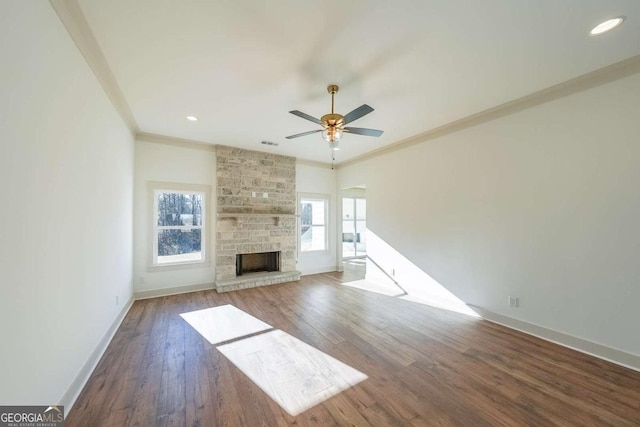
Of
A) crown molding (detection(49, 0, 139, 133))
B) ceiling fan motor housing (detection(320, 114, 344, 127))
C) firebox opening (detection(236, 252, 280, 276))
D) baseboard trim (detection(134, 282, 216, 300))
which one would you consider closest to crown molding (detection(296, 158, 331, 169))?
firebox opening (detection(236, 252, 280, 276))

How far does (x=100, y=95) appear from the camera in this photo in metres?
2.47

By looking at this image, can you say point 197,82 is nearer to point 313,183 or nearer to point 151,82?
point 151,82

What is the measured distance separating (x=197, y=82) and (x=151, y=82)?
0.53 meters

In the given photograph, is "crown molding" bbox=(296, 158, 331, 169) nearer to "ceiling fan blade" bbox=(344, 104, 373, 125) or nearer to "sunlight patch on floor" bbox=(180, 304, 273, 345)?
"ceiling fan blade" bbox=(344, 104, 373, 125)

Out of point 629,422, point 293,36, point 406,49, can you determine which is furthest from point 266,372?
point 406,49

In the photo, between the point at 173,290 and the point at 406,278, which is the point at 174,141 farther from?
the point at 406,278

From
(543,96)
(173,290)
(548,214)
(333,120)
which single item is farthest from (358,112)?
(173,290)

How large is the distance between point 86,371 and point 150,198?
2977 millimetres

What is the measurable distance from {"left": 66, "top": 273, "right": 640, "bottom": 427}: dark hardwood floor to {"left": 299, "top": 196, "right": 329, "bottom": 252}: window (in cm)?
293

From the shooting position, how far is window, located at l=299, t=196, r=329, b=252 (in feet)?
20.1

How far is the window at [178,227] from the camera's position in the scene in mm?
4426

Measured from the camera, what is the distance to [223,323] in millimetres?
3230

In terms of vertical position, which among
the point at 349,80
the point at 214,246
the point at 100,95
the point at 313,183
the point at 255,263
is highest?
the point at 349,80

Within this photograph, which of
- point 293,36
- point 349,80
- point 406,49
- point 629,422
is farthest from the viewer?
point 349,80
